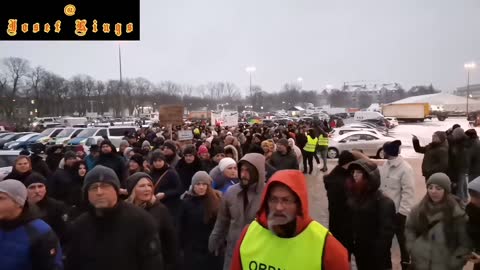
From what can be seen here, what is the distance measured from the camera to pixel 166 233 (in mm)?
4301

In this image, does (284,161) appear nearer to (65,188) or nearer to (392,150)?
(392,150)

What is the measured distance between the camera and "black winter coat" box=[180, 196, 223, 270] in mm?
4871

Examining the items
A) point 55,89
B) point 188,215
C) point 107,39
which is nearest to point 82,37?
point 107,39

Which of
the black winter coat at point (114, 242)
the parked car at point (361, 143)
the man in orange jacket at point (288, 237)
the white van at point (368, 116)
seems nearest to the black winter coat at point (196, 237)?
the black winter coat at point (114, 242)

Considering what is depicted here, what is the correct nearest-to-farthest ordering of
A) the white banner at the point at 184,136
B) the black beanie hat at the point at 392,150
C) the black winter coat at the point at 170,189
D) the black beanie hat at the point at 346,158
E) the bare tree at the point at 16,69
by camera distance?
the black beanie hat at the point at 346,158, the black winter coat at the point at 170,189, the black beanie hat at the point at 392,150, the white banner at the point at 184,136, the bare tree at the point at 16,69

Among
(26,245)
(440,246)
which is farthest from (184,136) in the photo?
(26,245)

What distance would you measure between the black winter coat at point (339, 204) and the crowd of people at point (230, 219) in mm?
13

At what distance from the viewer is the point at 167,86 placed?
142000 mm

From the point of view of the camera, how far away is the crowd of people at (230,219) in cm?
244

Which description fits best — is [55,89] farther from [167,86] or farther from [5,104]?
[167,86]

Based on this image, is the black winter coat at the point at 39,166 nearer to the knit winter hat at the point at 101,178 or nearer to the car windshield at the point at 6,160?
the car windshield at the point at 6,160

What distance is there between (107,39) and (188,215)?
7360mm

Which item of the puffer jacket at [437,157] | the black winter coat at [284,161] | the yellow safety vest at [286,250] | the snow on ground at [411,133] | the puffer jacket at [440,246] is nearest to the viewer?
the yellow safety vest at [286,250]

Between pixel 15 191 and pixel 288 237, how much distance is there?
2.27 m
